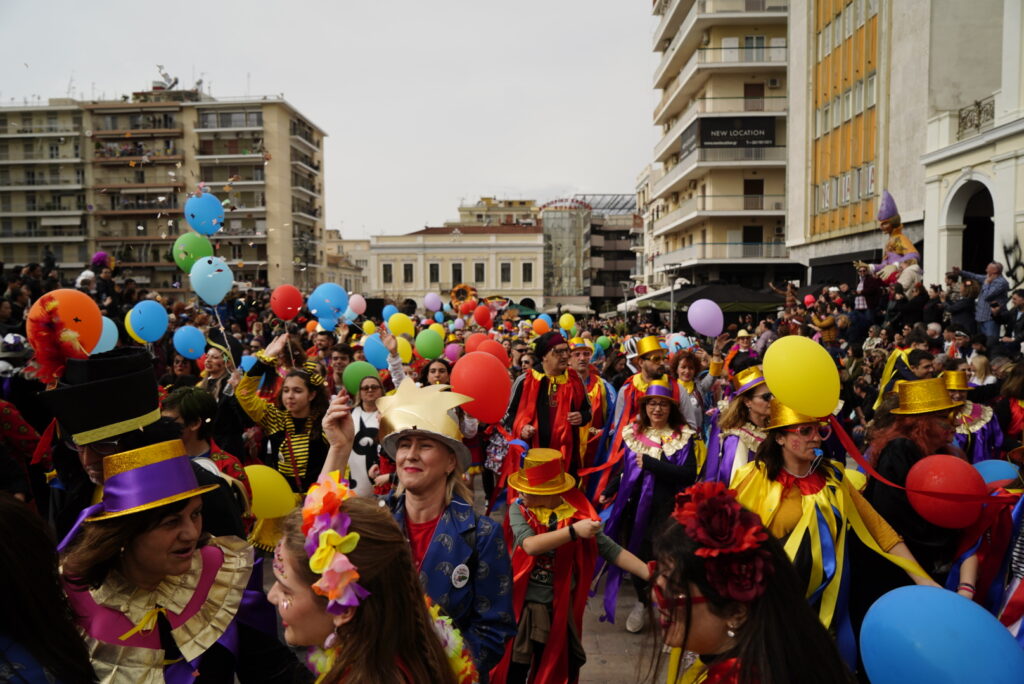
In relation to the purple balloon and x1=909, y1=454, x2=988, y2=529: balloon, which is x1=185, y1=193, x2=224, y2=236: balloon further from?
x1=909, y1=454, x2=988, y2=529: balloon

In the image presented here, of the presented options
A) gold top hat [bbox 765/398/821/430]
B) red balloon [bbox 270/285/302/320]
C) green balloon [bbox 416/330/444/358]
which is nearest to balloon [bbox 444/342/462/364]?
green balloon [bbox 416/330/444/358]

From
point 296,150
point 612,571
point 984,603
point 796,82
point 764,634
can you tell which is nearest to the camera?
point 764,634

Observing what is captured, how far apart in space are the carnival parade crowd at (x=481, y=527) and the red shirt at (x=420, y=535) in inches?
0.5

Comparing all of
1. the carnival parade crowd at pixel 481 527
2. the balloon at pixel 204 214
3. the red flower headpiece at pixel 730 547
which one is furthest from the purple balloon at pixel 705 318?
the red flower headpiece at pixel 730 547

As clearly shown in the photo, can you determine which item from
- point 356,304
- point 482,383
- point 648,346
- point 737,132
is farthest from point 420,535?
point 737,132

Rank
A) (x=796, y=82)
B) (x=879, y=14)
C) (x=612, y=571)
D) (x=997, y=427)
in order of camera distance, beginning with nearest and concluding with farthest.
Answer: (x=612, y=571) < (x=997, y=427) < (x=879, y=14) < (x=796, y=82)

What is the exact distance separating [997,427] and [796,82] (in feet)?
92.4

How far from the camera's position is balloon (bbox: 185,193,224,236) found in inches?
356

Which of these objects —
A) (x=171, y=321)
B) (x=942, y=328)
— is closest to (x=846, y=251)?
(x=942, y=328)

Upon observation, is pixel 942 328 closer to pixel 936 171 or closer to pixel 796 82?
pixel 936 171

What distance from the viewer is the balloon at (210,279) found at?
8078 millimetres

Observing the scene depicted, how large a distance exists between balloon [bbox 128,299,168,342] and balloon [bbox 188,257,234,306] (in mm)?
507

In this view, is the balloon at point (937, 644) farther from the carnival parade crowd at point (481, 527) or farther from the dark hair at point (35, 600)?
the dark hair at point (35, 600)

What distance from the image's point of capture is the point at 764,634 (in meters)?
1.87
